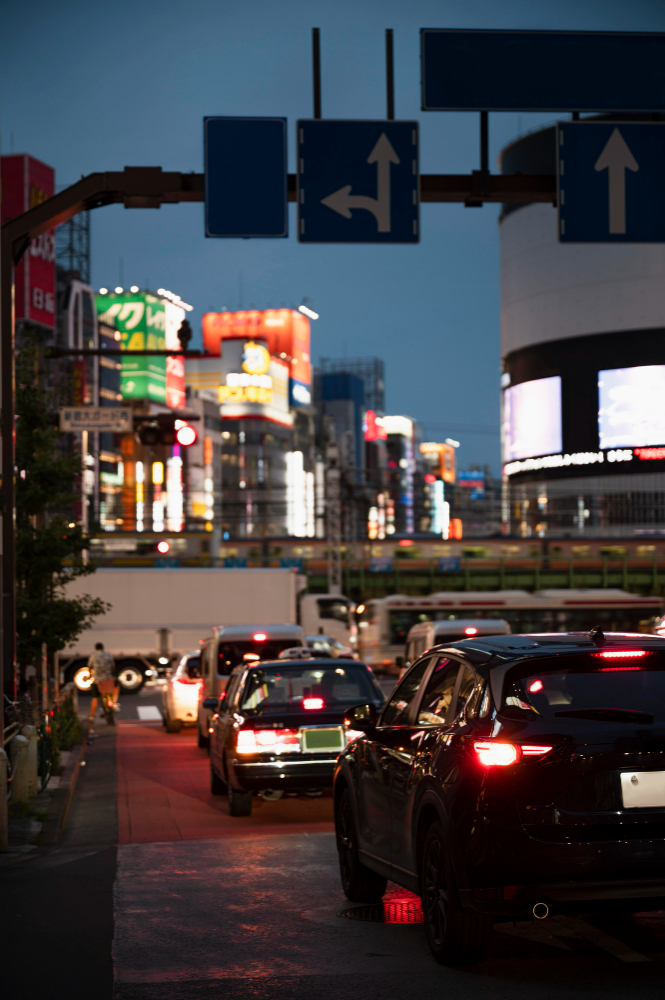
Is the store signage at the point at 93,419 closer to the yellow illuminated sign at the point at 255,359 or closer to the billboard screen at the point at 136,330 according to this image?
the billboard screen at the point at 136,330

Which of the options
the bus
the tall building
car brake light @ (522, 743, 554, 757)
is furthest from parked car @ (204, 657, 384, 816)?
the tall building

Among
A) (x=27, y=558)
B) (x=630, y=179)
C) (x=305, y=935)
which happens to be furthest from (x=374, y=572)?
(x=305, y=935)

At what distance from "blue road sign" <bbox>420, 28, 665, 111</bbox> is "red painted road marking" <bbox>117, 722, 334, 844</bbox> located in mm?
7192

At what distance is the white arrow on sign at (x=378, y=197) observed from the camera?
41.5 feet

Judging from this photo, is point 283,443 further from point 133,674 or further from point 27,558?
point 27,558

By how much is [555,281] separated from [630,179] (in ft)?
206

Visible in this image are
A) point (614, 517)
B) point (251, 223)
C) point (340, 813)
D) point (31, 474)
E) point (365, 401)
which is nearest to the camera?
point (340, 813)

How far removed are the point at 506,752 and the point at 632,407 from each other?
6011 cm

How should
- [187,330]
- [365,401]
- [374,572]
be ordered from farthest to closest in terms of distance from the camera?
[365,401] < [374,572] < [187,330]

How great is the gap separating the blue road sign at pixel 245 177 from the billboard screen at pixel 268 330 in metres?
134

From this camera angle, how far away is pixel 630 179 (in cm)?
1292

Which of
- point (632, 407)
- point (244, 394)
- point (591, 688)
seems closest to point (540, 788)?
point (591, 688)

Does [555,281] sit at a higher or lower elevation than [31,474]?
higher

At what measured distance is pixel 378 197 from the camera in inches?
500
